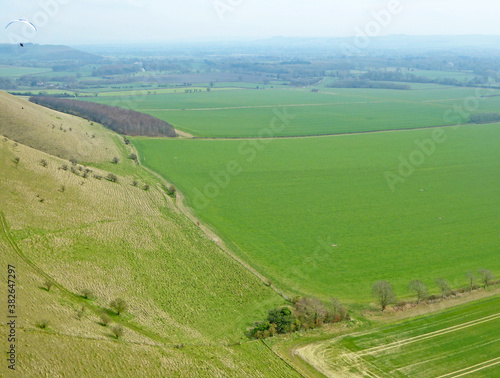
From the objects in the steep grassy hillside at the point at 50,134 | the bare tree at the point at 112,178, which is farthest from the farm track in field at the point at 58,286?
the steep grassy hillside at the point at 50,134

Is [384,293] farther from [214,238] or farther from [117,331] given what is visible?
[117,331]

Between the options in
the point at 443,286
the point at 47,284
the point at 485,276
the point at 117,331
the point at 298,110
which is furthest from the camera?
the point at 298,110

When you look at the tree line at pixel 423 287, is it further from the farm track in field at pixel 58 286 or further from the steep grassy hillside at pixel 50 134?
the steep grassy hillside at pixel 50 134

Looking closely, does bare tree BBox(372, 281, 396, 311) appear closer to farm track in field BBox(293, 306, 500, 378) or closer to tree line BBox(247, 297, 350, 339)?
tree line BBox(247, 297, 350, 339)

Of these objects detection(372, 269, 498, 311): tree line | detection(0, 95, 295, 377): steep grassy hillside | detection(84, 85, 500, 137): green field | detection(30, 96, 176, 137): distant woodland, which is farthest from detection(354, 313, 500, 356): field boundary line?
detection(30, 96, 176, 137): distant woodland

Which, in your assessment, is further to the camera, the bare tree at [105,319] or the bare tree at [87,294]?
the bare tree at [87,294]

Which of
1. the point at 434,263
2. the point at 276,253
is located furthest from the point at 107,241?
the point at 434,263

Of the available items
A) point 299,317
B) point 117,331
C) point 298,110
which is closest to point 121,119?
point 298,110

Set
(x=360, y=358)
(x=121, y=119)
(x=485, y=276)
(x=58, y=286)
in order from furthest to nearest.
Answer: (x=121, y=119)
(x=485, y=276)
(x=58, y=286)
(x=360, y=358)
